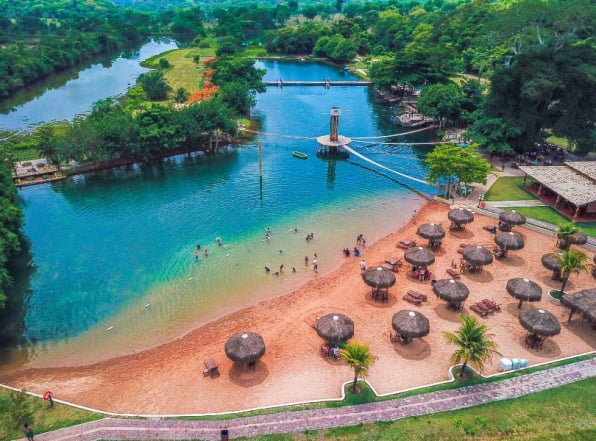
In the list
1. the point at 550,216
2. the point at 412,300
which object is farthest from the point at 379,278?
the point at 550,216

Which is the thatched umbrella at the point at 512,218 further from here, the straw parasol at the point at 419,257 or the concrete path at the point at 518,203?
the straw parasol at the point at 419,257

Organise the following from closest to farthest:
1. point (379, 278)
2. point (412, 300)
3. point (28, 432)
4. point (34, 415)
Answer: point (28, 432) → point (34, 415) → point (379, 278) → point (412, 300)

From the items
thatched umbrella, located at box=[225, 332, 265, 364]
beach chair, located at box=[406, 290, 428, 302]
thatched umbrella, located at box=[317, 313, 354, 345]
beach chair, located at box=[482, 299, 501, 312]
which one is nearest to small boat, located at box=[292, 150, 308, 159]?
beach chair, located at box=[406, 290, 428, 302]

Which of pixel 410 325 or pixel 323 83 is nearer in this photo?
pixel 410 325

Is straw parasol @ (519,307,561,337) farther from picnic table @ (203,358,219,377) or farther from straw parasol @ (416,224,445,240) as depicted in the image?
picnic table @ (203,358,219,377)

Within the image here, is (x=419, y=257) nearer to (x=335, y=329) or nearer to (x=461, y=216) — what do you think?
(x=461, y=216)

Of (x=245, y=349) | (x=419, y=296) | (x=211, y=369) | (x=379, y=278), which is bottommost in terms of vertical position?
(x=211, y=369)
